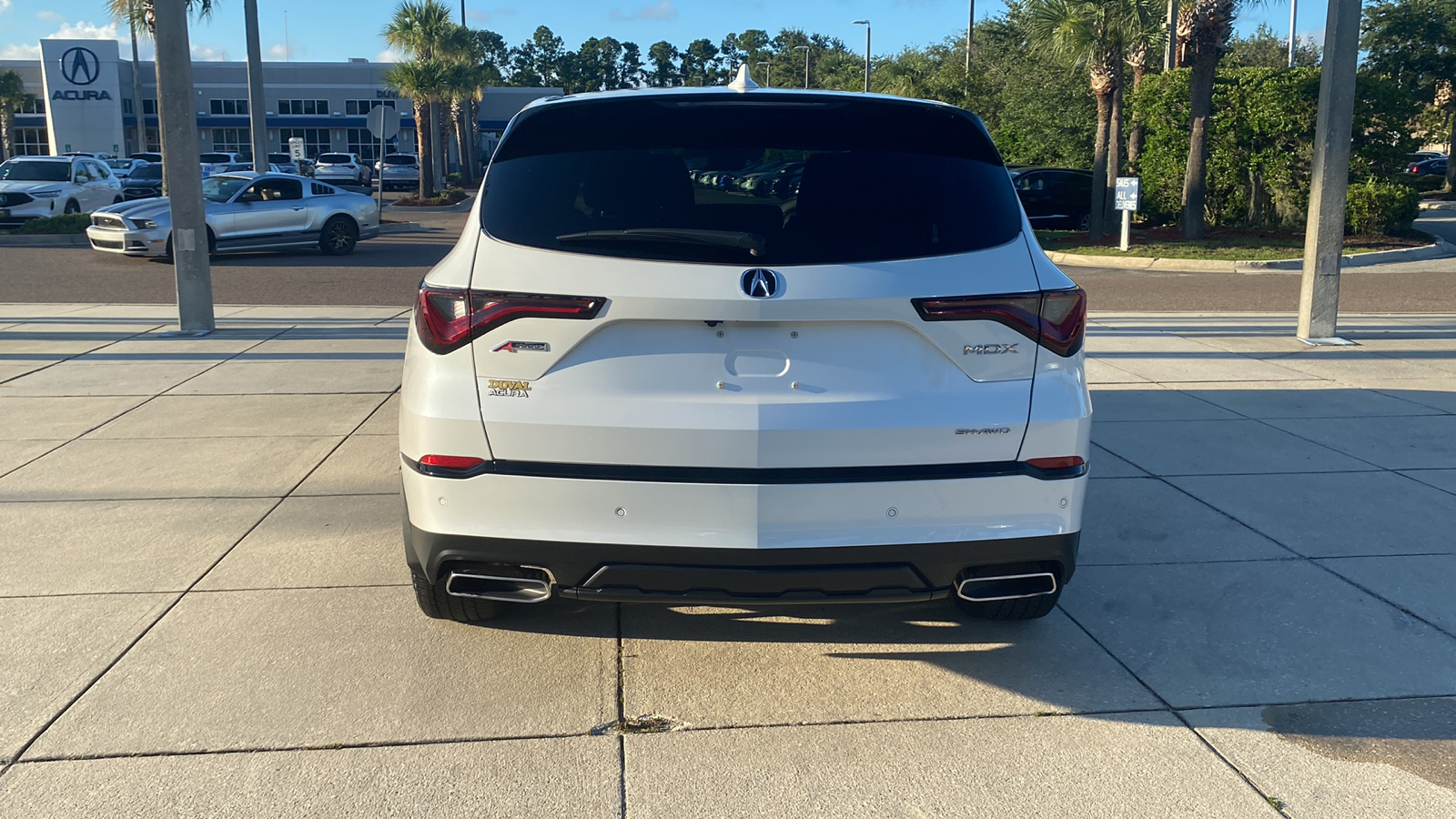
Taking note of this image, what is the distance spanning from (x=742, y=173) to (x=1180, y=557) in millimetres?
2565

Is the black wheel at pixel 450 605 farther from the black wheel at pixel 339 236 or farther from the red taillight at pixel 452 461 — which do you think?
the black wheel at pixel 339 236

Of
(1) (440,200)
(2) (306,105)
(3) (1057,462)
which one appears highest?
(2) (306,105)

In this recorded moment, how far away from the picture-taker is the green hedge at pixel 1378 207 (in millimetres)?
22641

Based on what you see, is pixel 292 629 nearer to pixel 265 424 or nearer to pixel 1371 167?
pixel 265 424

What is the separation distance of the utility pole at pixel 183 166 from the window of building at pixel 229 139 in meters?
73.0

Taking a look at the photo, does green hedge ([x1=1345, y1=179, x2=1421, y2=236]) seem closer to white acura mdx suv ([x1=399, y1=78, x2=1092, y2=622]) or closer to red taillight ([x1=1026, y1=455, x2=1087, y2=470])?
red taillight ([x1=1026, y1=455, x2=1087, y2=470])

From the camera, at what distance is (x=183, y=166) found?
35.5 feet

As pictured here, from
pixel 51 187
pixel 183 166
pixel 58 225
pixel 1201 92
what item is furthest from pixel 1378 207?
pixel 51 187

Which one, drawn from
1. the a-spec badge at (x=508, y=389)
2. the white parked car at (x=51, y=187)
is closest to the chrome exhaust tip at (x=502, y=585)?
the a-spec badge at (x=508, y=389)

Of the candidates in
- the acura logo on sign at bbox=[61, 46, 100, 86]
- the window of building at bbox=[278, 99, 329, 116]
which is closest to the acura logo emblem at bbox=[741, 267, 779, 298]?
the acura logo on sign at bbox=[61, 46, 100, 86]

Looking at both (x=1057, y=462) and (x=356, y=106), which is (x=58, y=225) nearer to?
(x=1057, y=462)

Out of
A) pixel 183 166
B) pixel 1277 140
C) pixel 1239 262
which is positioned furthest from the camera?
pixel 1277 140

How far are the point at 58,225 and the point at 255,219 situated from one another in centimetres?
713

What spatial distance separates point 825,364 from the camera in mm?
3365
